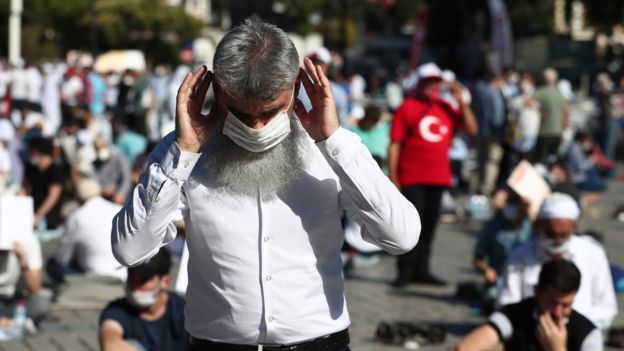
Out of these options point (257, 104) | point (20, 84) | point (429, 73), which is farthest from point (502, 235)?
point (20, 84)

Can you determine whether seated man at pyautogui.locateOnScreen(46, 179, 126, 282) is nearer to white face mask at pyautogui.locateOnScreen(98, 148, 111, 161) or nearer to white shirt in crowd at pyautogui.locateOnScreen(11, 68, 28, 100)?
white face mask at pyautogui.locateOnScreen(98, 148, 111, 161)

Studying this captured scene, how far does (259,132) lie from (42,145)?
1176 cm

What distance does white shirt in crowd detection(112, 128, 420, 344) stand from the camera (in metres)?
3.67

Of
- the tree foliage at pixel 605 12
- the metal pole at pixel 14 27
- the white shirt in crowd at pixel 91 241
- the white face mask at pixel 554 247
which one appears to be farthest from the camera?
the tree foliage at pixel 605 12

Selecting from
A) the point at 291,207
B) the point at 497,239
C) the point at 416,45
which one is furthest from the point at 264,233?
the point at 416,45

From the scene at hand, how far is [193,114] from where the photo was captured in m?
3.68

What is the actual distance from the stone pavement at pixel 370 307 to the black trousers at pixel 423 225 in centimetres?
17

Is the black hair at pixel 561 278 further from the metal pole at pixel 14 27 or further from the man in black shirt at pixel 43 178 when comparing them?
the metal pole at pixel 14 27

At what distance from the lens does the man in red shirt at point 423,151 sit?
37.5ft

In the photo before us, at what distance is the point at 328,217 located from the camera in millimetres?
3783

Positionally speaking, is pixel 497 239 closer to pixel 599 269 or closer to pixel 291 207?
pixel 599 269

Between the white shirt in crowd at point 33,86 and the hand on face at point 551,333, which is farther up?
the hand on face at point 551,333

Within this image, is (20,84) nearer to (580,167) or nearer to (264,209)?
(580,167)

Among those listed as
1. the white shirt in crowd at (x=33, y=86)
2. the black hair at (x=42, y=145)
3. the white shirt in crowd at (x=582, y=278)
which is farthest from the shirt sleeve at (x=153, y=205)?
the white shirt in crowd at (x=33, y=86)
